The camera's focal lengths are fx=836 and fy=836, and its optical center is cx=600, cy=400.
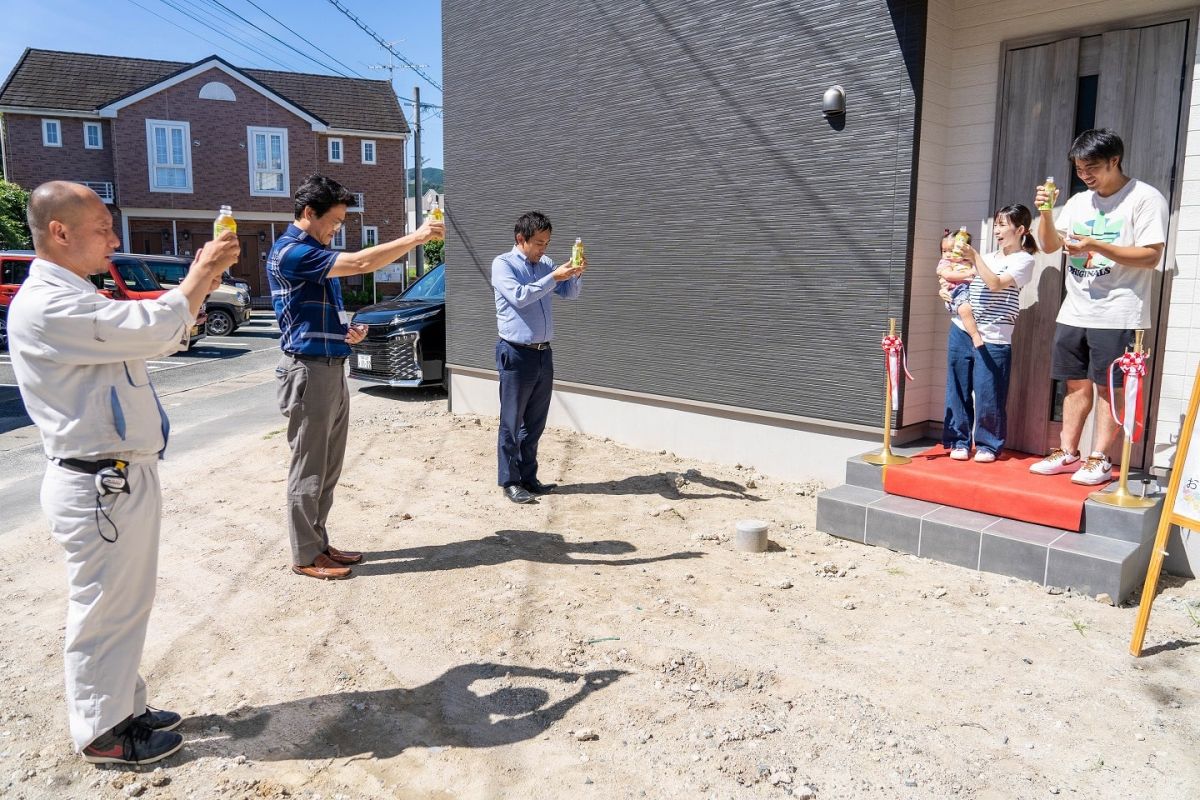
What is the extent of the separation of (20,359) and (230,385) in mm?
9878

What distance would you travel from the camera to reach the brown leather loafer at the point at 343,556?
4.55m

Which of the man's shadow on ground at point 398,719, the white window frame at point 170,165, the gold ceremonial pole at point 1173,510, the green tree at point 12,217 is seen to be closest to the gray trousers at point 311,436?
the man's shadow on ground at point 398,719

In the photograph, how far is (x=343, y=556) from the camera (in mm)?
4574

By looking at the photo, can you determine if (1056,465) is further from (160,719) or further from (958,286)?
(160,719)

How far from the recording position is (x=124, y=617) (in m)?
2.68

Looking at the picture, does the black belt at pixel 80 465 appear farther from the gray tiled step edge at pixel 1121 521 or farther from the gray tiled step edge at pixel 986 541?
the gray tiled step edge at pixel 1121 521

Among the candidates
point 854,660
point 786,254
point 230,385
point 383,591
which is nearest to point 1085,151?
point 786,254

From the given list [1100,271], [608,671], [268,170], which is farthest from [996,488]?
[268,170]

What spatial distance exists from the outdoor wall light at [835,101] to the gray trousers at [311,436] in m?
3.54

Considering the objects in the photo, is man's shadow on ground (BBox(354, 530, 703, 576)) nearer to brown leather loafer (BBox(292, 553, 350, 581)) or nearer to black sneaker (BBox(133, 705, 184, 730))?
brown leather loafer (BBox(292, 553, 350, 581))

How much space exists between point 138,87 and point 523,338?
100 ft

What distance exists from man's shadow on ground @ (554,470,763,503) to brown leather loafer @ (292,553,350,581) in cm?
197

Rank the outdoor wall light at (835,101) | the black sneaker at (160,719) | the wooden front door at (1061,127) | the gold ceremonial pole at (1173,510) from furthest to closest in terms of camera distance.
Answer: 1. the outdoor wall light at (835,101)
2. the wooden front door at (1061,127)
3. the gold ceremonial pole at (1173,510)
4. the black sneaker at (160,719)

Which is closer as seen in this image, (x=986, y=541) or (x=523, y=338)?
(x=986, y=541)
